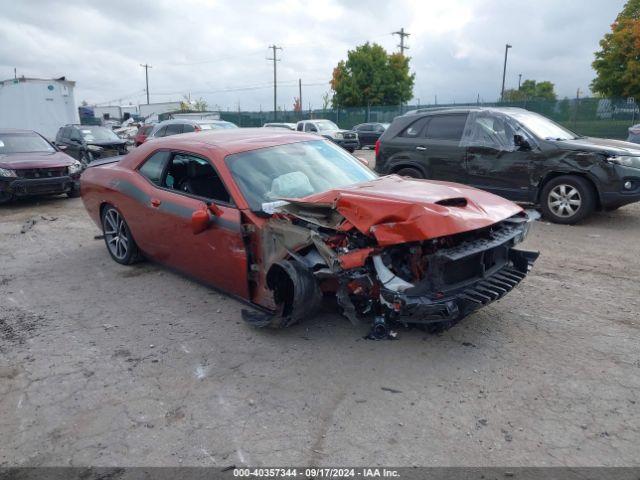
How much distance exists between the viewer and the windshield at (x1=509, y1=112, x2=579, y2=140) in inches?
297

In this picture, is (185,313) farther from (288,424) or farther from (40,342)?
(288,424)

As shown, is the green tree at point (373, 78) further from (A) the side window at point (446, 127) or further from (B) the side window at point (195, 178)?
(B) the side window at point (195, 178)

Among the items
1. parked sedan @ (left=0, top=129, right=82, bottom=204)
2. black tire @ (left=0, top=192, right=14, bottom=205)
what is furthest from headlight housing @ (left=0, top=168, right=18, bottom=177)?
black tire @ (left=0, top=192, right=14, bottom=205)

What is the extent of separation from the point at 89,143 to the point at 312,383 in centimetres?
1435

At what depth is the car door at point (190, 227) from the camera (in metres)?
4.02

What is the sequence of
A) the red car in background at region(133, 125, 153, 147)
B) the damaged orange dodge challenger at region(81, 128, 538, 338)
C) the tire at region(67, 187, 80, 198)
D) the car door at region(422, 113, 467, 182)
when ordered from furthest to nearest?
the red car in background at region(133, 125, 153, 147)
the tire at region(67, 187, 80, 198)
the car door at region(422, 113, 467, 182)
the damaged orange dodge challenger at region(81, 128, 538, 338)

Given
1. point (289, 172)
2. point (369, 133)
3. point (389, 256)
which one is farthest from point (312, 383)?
point (369, 133)

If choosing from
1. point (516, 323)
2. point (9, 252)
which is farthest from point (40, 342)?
point (516, 323)

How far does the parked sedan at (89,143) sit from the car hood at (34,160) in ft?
13.6

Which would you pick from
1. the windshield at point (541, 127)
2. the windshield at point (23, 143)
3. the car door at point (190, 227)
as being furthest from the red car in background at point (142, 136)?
the windshield at point (541, 127)

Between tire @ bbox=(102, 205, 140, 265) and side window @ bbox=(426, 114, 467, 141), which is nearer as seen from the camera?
tire @ bbox=(102, 205, 140, 265)

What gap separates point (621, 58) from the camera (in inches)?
1059

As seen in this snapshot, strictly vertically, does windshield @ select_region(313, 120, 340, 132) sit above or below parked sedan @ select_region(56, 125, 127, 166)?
above

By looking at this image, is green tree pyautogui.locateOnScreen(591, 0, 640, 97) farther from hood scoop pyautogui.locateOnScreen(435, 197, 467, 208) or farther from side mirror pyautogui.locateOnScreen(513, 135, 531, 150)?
hood scoop pyautogui.locateOnScreen(435, 197, 467, 208)
